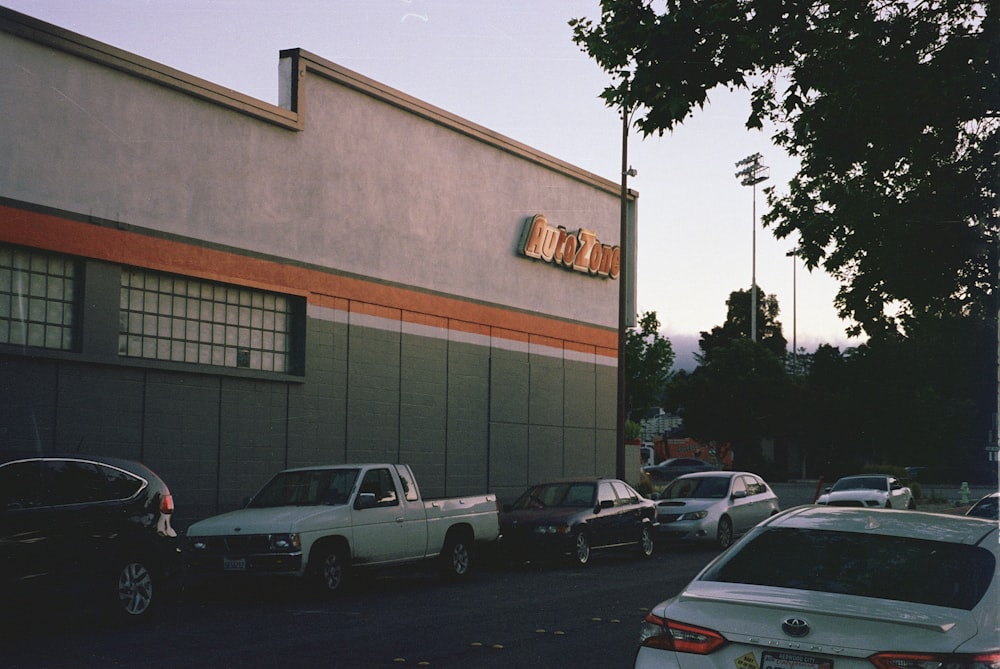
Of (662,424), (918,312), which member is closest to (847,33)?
(918,312)

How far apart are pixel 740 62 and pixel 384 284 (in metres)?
13.3

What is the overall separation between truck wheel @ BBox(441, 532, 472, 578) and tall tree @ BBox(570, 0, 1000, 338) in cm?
716

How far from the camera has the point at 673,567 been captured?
62.2 feet

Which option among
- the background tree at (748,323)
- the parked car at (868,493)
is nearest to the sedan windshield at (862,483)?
the parked car at (868,493)

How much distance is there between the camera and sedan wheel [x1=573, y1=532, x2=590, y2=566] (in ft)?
60.5

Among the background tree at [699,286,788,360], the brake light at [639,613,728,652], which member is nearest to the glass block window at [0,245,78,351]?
the brake light at [639,613,728,652]

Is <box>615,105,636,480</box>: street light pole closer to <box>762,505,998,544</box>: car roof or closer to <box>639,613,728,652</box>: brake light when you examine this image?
<box>762,505,998,544</box>: car roof

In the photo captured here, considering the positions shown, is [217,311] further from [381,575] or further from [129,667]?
[129,667]

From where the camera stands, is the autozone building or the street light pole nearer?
the autozone building

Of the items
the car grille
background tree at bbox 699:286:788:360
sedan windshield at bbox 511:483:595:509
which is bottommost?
the car grille

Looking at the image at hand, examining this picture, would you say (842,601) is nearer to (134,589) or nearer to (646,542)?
(134,589)

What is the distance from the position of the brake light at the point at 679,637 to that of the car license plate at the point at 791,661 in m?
0.20

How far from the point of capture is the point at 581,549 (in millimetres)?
18562

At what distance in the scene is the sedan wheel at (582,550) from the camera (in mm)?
18453
